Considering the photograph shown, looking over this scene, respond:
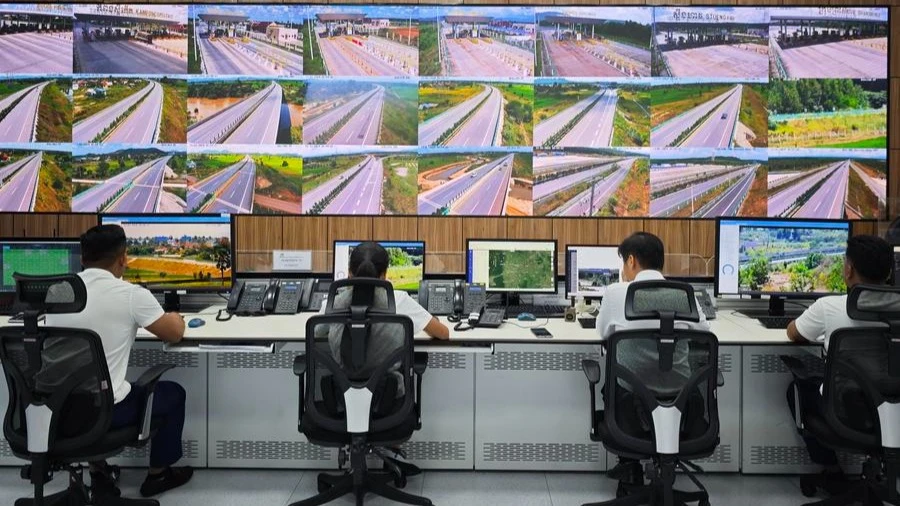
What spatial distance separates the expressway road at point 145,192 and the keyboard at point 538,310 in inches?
96.6

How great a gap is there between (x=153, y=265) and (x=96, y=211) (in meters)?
1.11

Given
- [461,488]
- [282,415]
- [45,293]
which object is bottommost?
[461,488]

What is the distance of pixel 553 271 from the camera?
3289 mm

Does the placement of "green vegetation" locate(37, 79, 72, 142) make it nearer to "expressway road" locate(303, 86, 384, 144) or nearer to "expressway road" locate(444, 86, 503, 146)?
"expressway road" locate(303, 86, 384, 144)

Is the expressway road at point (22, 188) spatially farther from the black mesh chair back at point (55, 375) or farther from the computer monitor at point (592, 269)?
the computer monitor at point (592, 269)

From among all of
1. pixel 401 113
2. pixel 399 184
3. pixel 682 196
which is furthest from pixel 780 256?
pixel 401 113

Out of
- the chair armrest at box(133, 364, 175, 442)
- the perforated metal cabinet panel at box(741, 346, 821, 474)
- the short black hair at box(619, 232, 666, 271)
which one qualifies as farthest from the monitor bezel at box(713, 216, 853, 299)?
the chair armrest at box(133, 364, 175, 442)

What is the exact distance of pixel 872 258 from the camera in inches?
89.4

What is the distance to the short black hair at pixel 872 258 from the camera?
89.1 inches

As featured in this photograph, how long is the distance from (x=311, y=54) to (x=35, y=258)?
78.8 inches

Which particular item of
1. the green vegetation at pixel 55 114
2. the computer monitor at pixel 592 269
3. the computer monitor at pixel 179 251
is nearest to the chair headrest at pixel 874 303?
the computer monitor at pixel 592 269

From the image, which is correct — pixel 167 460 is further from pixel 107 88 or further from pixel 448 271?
pixel 107 88

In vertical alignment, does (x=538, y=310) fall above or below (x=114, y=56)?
below

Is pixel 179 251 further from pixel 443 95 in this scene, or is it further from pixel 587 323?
pixel 587 323
